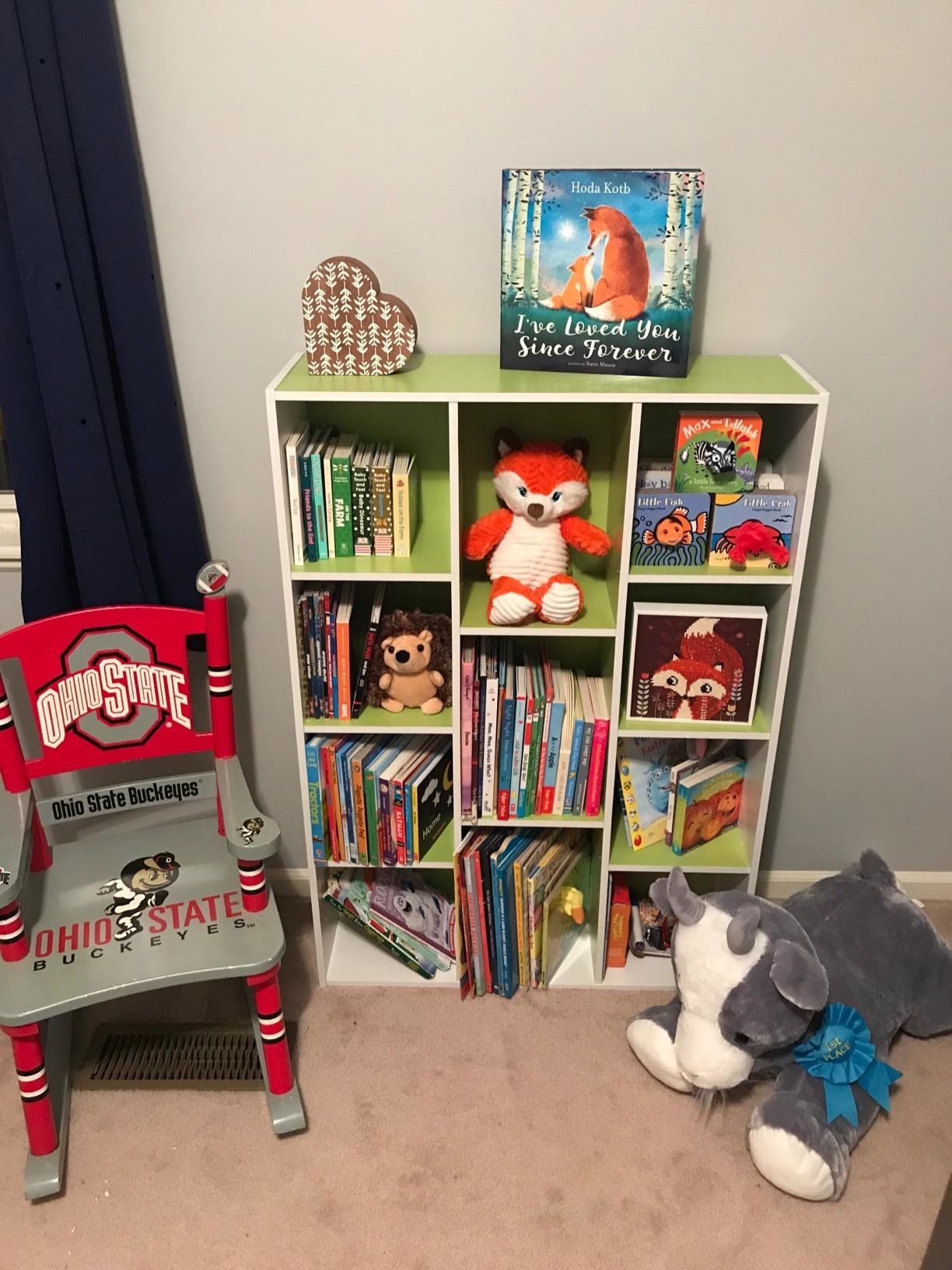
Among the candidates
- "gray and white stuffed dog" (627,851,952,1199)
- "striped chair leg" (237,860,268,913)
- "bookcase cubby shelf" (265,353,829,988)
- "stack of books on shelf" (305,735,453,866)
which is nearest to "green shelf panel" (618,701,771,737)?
"bookcase cubby shelf" (265,353,829,988)

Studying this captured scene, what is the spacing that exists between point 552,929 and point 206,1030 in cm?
71

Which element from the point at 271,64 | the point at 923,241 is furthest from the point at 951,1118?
the point at 271,64

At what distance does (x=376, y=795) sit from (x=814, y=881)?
109cm

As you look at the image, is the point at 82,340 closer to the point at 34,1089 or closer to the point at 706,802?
the point at 34,1089

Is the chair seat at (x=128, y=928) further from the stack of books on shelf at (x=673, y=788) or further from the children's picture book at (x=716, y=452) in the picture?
the children's picture book at (x=716, y=452)

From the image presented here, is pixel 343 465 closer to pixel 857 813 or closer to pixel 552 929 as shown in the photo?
pixel 552 929

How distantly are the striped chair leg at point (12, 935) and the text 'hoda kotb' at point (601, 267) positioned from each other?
1.21m

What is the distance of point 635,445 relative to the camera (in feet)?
5.27

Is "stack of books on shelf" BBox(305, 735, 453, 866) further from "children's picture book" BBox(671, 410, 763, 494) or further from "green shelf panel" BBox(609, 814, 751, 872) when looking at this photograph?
"children's picture book" BBox(671, 410, 763, 494)

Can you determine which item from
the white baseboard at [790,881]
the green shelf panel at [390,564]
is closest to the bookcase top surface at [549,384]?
the green shelf panel at [390,564]

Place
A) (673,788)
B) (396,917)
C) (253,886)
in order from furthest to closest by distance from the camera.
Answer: (396,917) → (673,788) → (253,886)

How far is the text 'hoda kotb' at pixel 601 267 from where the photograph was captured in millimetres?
1574

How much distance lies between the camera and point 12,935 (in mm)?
1624

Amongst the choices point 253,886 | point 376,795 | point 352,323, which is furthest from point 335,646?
point 352,323
